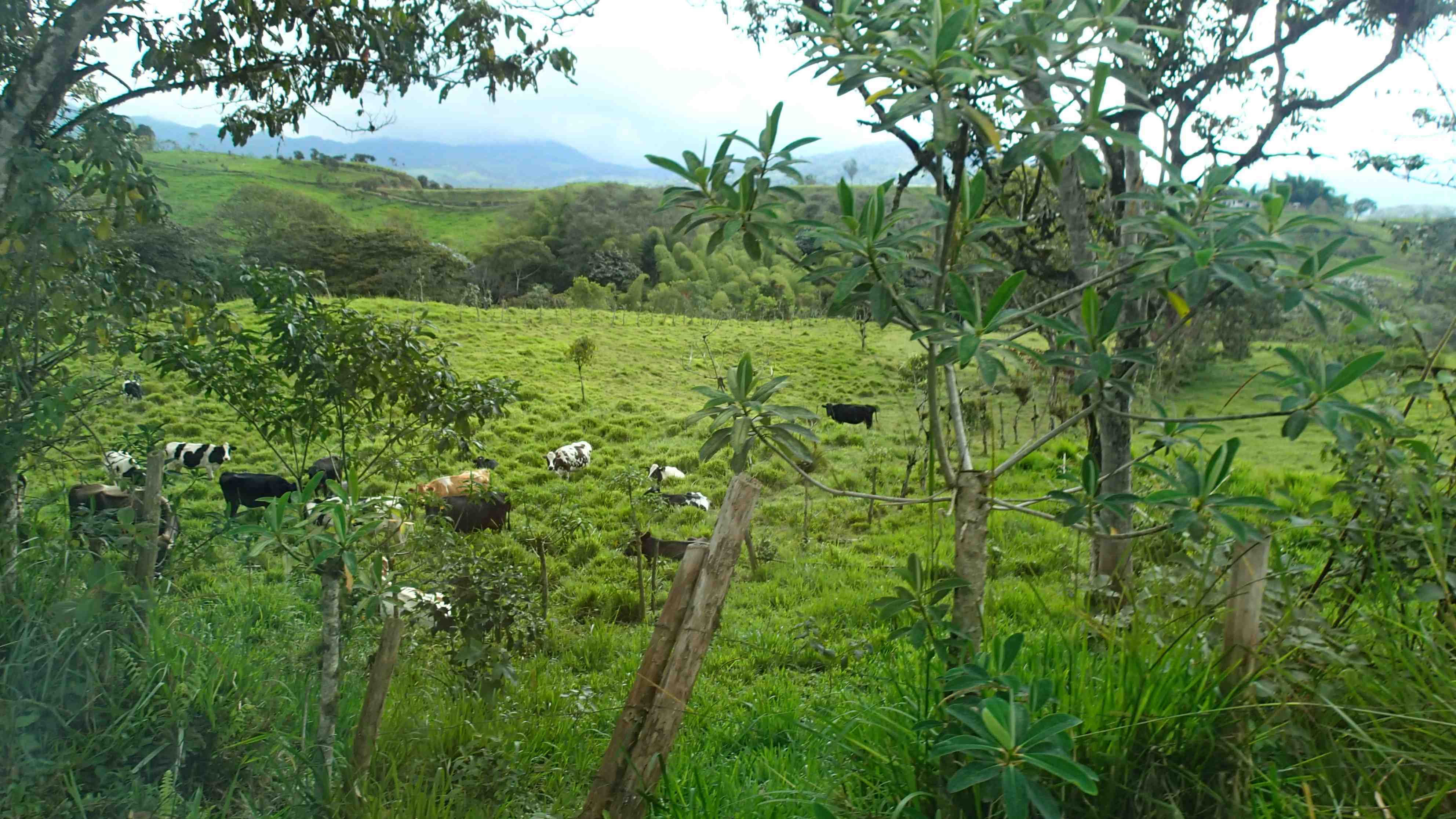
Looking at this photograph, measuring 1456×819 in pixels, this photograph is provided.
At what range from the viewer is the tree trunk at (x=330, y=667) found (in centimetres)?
172

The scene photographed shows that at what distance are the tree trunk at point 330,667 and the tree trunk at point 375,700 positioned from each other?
79 mm

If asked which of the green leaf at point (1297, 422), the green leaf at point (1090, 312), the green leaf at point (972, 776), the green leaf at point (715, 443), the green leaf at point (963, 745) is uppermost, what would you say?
the green leaf at point (1090, 312)

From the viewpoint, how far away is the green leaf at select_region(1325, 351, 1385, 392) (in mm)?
1019

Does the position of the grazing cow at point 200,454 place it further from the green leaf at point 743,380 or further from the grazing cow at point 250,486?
the green leaf at point 743,380

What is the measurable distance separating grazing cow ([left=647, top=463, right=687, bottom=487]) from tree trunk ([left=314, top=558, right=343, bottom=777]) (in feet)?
9.76

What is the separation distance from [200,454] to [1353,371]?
5.44m

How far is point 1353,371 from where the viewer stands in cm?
107

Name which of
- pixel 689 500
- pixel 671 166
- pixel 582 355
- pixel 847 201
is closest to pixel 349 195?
pixel 582 355

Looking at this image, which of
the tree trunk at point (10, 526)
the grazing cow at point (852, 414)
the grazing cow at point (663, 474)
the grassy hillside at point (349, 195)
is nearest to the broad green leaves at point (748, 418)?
the tree trunk at point (10, 526)

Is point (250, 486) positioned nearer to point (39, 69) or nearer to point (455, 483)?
point (455, 483)

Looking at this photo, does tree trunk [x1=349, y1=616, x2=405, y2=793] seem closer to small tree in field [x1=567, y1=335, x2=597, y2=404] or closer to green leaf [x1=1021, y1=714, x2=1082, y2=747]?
green leaf [x1=1021, y1=714, x2=1082, y2=747]

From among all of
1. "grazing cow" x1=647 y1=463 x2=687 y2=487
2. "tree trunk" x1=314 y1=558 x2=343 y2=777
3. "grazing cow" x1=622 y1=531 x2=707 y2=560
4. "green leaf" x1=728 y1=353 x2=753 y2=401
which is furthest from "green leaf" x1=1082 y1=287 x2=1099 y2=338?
"grazing cow" x1=647 y1=463 x2=687 y2=487

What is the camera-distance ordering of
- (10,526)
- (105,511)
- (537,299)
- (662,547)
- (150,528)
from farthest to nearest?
(537,299) → (662,547) → (105,511) → (10,526) → (150,528)

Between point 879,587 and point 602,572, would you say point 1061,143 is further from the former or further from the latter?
point 602,572
